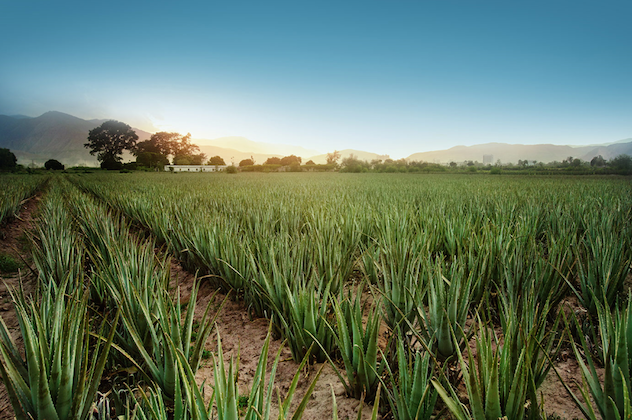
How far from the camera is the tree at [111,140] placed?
63.4 m

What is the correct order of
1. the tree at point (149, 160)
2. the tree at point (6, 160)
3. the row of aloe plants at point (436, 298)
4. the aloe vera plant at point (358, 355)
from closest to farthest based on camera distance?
the row of aloe plants at point (436, 298) → the aloe vera plant at point (358, 355) → the tree at point (6, 160) → the tree at point (149, 160)

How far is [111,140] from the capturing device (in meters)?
65.1

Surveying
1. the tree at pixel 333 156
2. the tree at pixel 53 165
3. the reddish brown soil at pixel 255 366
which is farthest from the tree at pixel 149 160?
the reddish brown soil at pixel 255 366

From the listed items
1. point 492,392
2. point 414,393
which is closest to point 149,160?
point 414,393

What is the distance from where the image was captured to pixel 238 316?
231cm

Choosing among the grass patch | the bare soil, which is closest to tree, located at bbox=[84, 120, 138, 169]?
the grass patch

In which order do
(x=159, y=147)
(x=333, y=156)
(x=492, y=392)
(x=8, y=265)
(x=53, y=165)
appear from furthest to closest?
1. (x=333, y=156)
2. (x=159, y=147)
3. (x=53, y=165)
4. (x=8, y=265)
5. (x=492, y=392)

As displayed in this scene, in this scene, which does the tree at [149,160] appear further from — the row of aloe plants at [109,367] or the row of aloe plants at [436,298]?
the row of aloe plants at [109,367]

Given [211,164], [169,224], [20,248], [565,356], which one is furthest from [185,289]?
[211,164]

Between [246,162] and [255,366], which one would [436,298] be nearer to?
[255,366]

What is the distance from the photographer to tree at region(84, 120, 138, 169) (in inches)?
2495

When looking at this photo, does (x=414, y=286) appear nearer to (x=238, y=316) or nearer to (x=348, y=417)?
(x=348, y=417)

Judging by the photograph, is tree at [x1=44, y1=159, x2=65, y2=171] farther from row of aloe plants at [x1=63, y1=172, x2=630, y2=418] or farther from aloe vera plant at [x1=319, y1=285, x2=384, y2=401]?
aloe vera plant at [x1=319, y1=285, x2=384, y2=401]

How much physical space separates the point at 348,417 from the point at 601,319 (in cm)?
111
